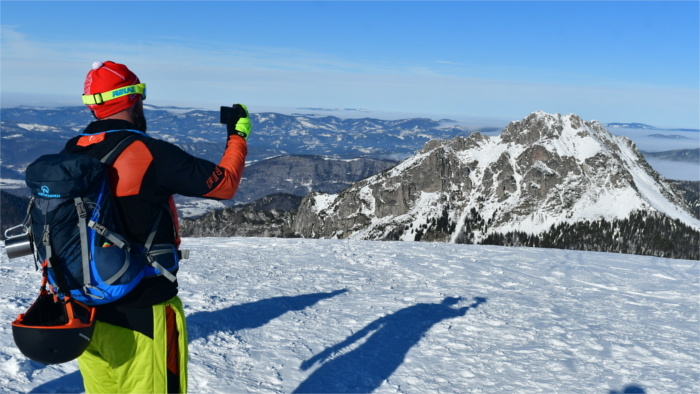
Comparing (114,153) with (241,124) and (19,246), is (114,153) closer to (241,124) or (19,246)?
(241,124)

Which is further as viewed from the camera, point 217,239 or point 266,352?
point 217,239

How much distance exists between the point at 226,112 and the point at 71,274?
1.65m

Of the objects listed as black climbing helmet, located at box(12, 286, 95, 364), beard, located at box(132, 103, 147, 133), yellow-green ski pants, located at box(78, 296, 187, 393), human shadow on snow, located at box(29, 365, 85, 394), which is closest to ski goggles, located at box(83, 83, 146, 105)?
beard, located at box(132, 103, 147, 133)

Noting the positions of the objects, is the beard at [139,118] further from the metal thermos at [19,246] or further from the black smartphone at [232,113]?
the metal thermos at [19,246]

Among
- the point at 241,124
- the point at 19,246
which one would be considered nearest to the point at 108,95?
the point at 241,124

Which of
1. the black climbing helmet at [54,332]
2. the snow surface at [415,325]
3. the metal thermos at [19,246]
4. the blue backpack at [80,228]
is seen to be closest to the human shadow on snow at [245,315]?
the snow surface at [415,325]

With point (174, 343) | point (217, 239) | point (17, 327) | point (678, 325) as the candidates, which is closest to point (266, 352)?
point (174, 343)

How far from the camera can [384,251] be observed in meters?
16.1

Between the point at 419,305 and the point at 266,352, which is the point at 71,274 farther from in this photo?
the point at 419,305

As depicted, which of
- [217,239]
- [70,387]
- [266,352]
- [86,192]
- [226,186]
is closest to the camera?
[86,192]

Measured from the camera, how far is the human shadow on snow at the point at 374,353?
6605 millimetres

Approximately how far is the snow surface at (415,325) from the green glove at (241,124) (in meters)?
3.47

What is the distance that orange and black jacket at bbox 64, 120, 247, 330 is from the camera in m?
3.63

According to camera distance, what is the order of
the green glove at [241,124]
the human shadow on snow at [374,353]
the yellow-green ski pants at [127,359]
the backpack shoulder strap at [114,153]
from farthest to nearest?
1. the human shadow on snow at [374,353]
2. the green glove at [241,124]
3. the yellow-green ski pants at [127,359]
4. the backpack shoulder strap at [114,153]
